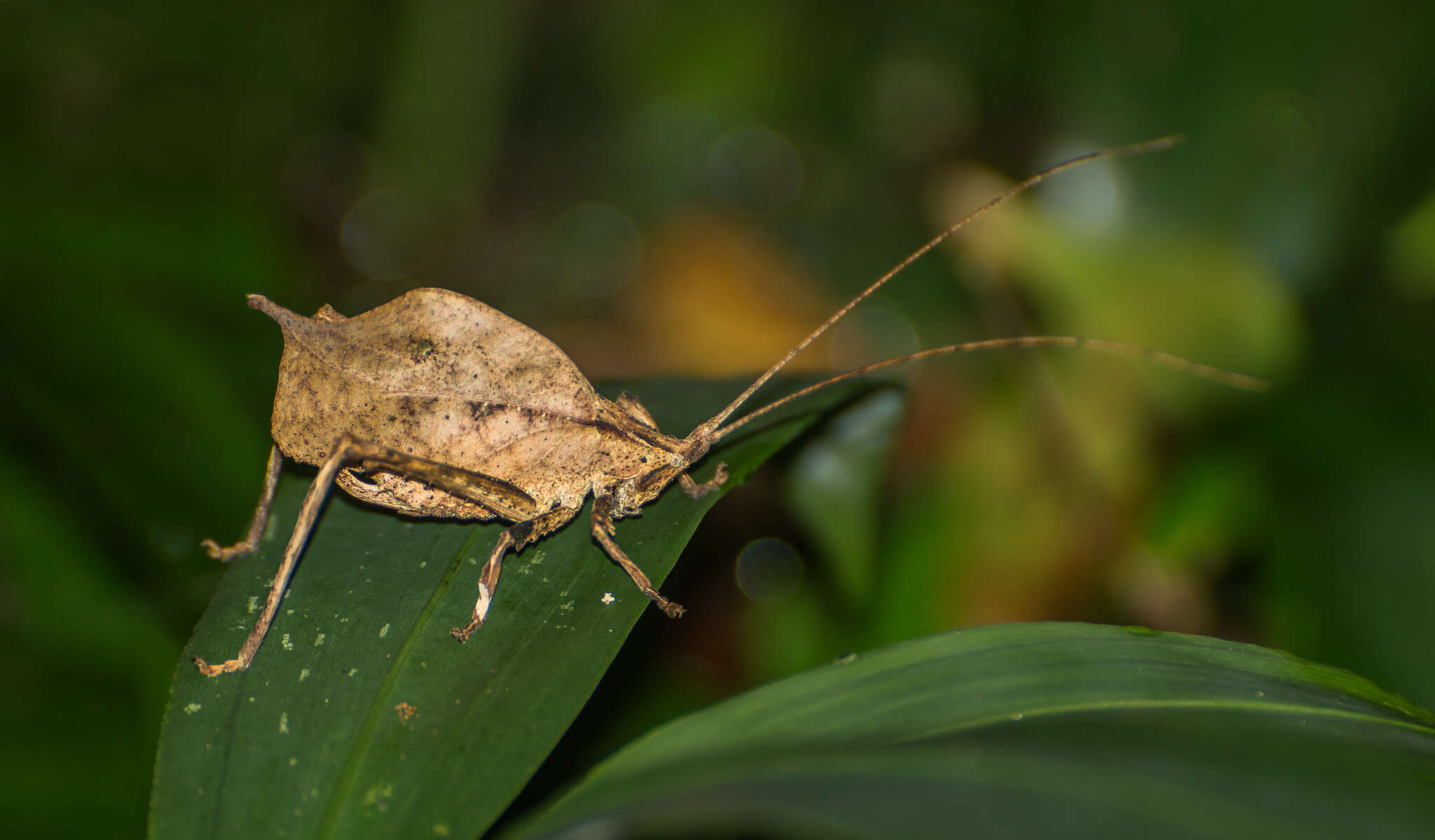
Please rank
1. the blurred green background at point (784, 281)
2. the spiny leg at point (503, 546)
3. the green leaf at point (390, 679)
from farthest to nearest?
the blurred green background at point (784, 281) → the spiny leg at point (503, 546) → the green leaf at point (390, 679)

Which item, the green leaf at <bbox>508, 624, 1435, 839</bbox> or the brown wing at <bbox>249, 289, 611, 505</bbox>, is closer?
the green leaf at <bbox>508, 624, 1435, 839</bbox>

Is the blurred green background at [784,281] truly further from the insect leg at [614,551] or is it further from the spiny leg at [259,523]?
the insect leg at [614,551]

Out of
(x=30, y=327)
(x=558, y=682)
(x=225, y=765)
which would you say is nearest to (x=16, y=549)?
(x=30, y=327)

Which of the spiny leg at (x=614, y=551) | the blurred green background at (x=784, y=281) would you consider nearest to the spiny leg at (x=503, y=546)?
the spiny leg at (x=614, y=551)

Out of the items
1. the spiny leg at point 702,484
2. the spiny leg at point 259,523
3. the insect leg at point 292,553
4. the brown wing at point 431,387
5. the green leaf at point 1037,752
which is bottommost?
the green leaf at point 1037,752

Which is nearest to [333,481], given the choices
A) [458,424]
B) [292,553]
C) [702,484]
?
[292,553]

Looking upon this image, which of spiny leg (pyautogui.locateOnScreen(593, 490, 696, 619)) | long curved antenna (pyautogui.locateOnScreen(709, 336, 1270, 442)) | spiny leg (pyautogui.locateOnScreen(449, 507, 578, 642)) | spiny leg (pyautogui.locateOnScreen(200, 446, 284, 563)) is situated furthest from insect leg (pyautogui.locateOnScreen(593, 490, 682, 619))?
spiny leg (pyautogui.locateOnScreen(200, 446, 284, 563))

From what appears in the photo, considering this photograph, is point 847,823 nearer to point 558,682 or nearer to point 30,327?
point 558,682

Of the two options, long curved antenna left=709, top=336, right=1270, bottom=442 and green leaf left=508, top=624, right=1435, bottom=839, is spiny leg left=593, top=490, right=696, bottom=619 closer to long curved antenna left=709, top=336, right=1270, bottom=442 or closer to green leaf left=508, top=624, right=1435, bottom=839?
long curved antenna left=709, top=336, right=1270, bottom=442
